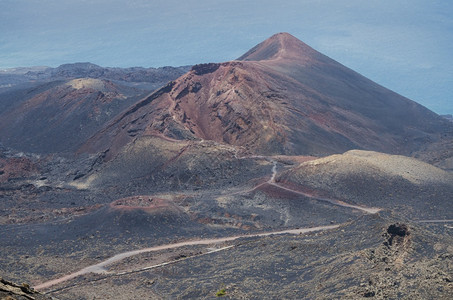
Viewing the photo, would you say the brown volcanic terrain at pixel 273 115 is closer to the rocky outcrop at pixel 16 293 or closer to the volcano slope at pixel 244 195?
the volcano slope at pixel 244 195

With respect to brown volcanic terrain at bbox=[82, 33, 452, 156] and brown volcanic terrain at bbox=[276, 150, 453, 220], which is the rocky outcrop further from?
brown volcanic terrain at bbox=[82, 33, 452, 156]

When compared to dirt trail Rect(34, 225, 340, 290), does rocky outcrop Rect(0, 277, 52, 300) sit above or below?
above

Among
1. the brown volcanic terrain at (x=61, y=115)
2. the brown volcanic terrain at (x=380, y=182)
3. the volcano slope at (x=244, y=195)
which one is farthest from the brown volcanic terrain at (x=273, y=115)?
the brown volcanic terrain at (x=380, y=182)

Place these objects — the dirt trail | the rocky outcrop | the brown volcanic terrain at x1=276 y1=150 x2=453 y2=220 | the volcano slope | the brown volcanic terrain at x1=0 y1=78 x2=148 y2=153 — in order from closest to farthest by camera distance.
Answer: the rocky outcrop, the volcano slope, the dirt trail, the brown volcanic terrain at x1=276 y1=150 x2=453 y2=220, the brown volcanic terrain at x1=0 y1=78 x2=148 y2=153

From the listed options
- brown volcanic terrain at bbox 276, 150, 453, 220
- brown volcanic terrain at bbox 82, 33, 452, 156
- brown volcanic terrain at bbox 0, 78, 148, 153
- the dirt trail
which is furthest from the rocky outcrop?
brown volcanic terrain at bbox 0, 78, 148, 153

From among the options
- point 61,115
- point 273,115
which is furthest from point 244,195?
point 61,115

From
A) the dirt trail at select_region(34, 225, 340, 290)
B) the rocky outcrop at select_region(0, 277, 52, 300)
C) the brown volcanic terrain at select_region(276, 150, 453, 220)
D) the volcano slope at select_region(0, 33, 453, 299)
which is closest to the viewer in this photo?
the rocky outcrop at select_region(0, 277, 52, 300)
